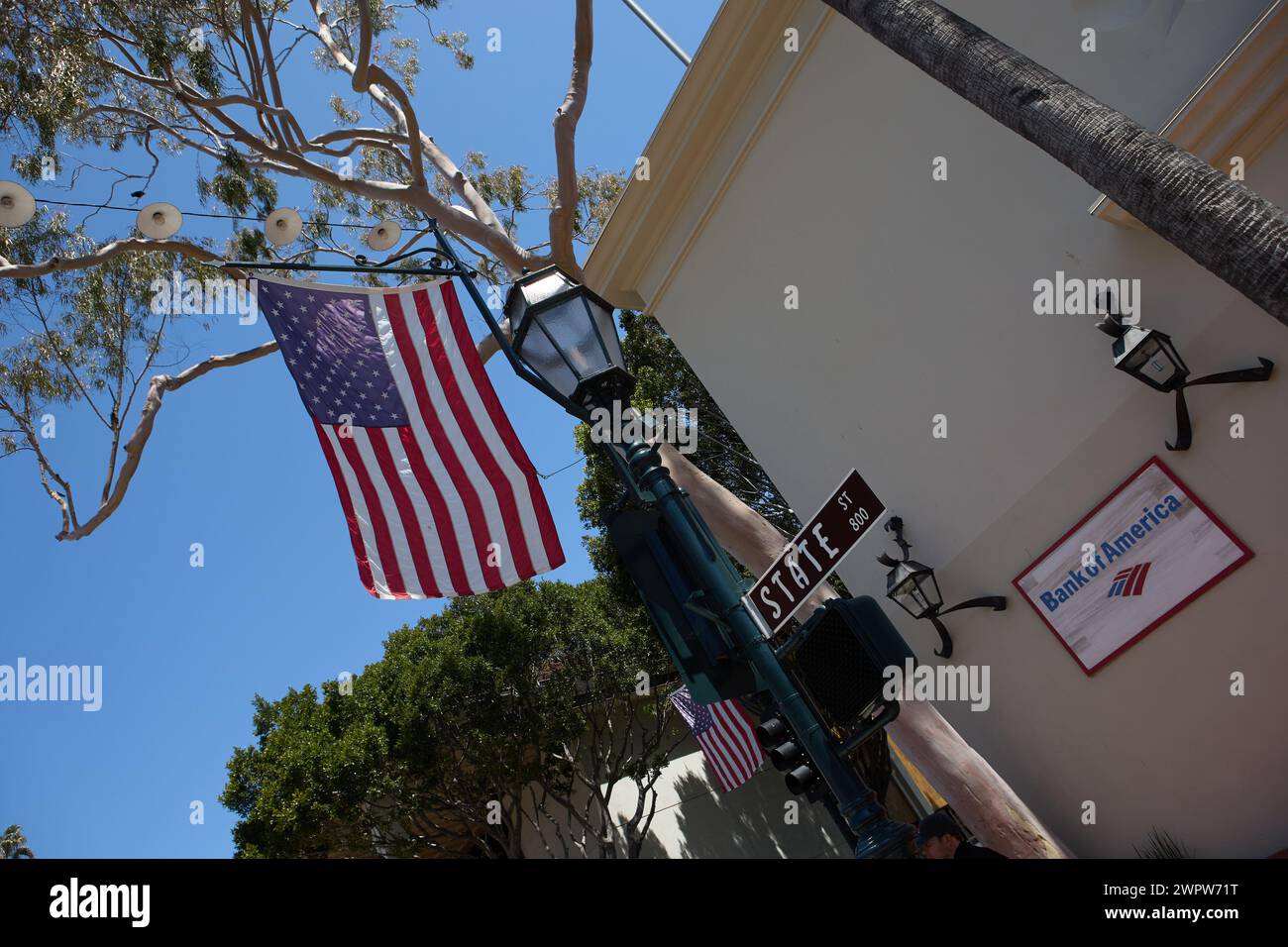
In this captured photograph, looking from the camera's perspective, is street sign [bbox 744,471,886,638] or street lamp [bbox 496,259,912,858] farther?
street sign [bbox 744,471,886,638]

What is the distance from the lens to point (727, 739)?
12.1m

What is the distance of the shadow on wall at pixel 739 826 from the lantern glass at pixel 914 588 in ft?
38.8

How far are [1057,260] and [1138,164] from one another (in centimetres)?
244

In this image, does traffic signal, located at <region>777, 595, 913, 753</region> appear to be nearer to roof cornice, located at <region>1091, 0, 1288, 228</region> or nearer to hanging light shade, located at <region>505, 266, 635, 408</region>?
hanging light shade, located at <region>505, 266, 635, 408</region>

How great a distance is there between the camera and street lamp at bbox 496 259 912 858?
10.2ft

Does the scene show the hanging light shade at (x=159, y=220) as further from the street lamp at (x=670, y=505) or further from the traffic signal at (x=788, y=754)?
the traffic signal at (x=788, y=754)

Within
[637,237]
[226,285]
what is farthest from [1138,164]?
[226,285]

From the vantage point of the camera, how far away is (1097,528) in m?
5.39

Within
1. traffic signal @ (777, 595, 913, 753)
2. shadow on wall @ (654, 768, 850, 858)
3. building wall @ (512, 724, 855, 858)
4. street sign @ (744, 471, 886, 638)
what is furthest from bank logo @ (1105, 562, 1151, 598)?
shadow on wall @ (654, 768, 850, 858)

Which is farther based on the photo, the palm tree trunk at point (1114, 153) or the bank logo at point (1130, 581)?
the bank logo at point (1130, 581)

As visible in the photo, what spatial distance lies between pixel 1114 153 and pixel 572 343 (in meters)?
2.32

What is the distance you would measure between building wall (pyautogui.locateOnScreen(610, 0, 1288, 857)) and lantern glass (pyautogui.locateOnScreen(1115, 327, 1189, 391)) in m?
0.16

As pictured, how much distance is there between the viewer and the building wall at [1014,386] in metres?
4.83

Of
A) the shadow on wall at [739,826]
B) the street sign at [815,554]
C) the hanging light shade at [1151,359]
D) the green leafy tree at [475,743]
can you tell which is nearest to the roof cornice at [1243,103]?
the hanging light shade at [1151,359]
